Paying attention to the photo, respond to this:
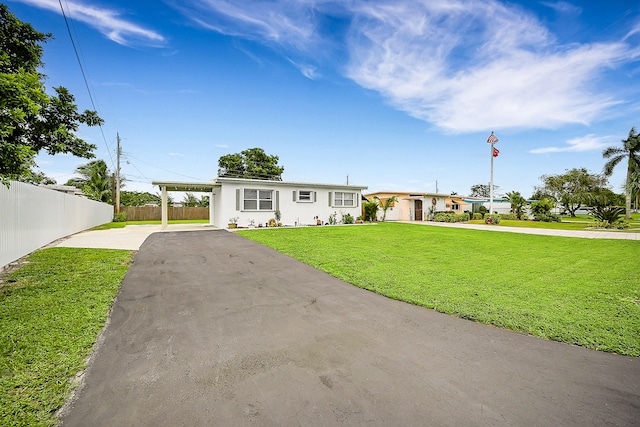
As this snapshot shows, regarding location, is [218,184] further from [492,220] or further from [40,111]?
[492,220]

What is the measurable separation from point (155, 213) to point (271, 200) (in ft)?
59.4

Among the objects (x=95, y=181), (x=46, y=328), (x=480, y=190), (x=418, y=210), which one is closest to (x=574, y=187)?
(x=418, y=210)

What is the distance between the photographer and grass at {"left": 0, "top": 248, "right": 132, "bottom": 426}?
196 centimetres

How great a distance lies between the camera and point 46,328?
10.3 feet

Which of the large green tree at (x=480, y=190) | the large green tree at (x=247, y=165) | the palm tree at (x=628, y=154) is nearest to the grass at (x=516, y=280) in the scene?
the palm tree at (x=628, y=154)

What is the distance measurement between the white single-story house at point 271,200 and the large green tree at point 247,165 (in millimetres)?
17105

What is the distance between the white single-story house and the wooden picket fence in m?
11.1

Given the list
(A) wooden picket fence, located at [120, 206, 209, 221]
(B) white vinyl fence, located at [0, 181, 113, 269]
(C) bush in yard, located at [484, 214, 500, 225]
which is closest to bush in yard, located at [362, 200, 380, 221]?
(C) bush in yard, located at [484, 214, 500, 225]

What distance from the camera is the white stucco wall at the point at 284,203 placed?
628 inches

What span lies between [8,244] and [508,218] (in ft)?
98.2

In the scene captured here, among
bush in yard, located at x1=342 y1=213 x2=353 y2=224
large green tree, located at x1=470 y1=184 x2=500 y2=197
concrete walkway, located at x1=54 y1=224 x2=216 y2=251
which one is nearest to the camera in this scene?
concrete walkway, located at x1=54 y1=224 x2=216 y2=251

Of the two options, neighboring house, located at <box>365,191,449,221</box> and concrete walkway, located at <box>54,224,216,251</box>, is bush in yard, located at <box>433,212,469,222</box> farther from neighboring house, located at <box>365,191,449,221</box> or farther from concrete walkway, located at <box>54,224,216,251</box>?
concrete walkway, located at <box>54,224,216,251</box>

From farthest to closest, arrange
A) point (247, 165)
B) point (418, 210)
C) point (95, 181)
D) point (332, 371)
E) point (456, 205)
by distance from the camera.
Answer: point (247, 165)
point (456, 205)
point (95, 181)
point (418, 210)
point (332, 371)

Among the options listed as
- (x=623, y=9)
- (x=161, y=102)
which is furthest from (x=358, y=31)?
(x=161, y=102)
